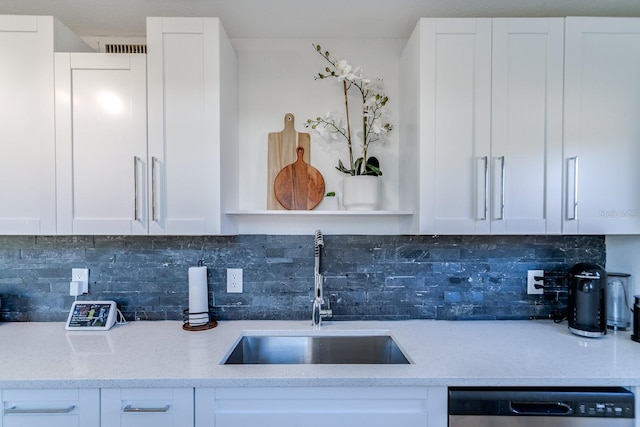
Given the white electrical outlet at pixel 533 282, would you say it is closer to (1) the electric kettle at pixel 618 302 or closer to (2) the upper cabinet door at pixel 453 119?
(1) the electric kettle at pixel 618 302

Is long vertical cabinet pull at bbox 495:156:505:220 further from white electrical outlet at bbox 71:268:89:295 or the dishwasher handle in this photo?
white electrical outlet at bbox 71:268:89:295

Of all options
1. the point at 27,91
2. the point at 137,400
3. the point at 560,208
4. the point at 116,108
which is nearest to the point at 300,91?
the point at 116,108

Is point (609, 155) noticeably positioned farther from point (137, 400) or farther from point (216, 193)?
point (137, 400)

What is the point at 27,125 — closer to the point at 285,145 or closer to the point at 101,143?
the point at 101,143

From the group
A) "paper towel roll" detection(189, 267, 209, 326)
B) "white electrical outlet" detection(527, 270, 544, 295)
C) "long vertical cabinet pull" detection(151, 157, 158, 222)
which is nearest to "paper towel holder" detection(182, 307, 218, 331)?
"paper towel roll" detection(189, 267, 209, 326)

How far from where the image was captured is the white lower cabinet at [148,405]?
110 cm

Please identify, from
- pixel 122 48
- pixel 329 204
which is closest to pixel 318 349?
pixel 329 204

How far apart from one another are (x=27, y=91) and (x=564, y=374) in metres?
2.42

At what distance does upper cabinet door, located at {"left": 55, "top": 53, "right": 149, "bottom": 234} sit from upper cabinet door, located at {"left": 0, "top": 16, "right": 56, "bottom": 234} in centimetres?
6

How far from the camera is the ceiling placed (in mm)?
1453

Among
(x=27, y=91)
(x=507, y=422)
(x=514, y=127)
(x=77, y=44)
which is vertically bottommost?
(x=507, y=422)

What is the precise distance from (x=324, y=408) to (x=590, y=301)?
128cm

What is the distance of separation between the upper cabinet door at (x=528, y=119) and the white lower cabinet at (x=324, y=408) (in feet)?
2.66

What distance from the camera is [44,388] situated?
109cm
